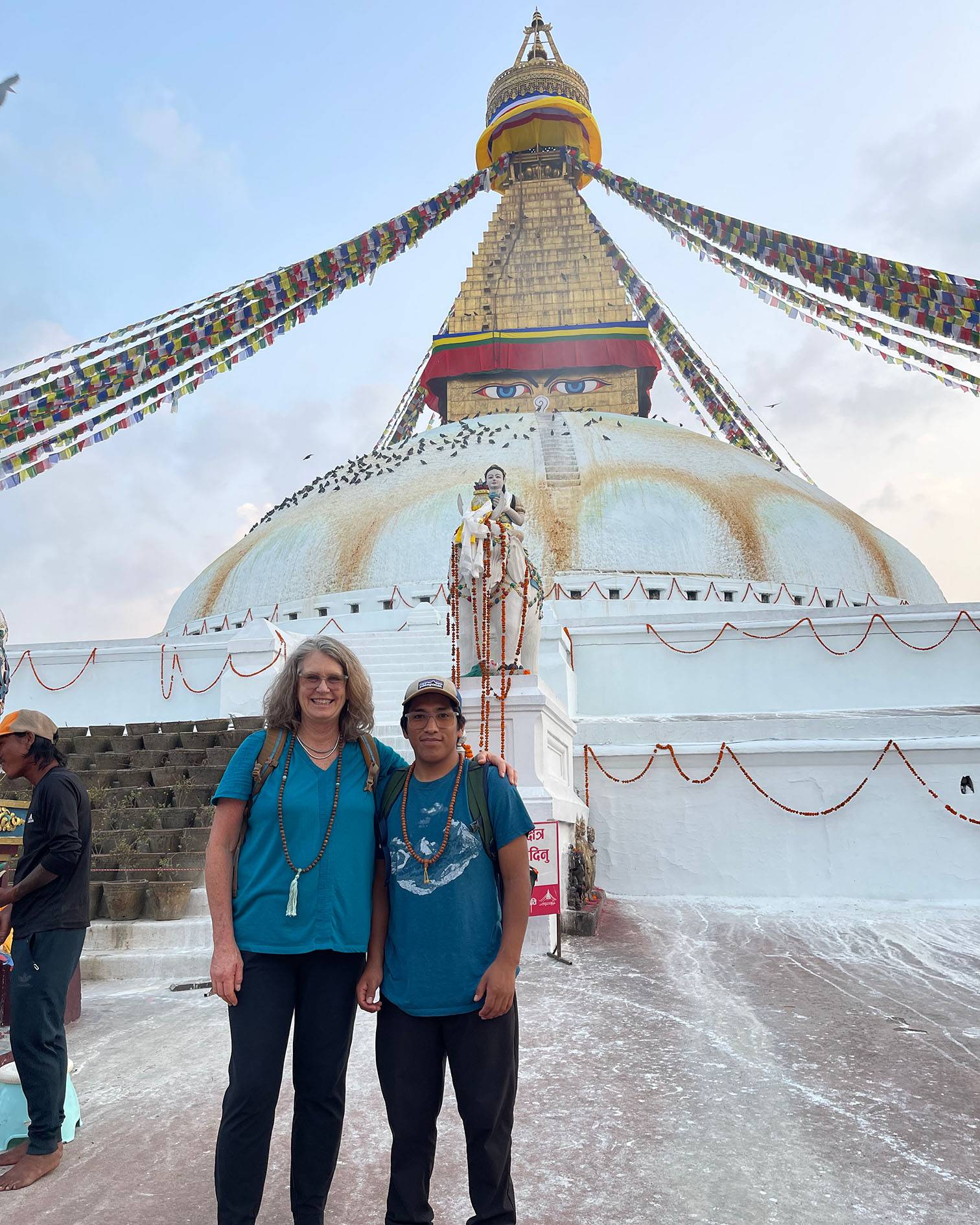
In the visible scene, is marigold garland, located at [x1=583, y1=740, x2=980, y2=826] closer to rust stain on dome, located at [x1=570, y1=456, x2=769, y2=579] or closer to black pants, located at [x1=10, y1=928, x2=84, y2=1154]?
black pants, located at [x1=10, y1=928, x2=84, y2=1154]

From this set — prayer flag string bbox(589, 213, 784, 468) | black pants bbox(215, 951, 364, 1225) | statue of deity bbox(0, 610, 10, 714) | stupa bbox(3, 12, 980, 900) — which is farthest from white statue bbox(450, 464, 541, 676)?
prayer flag string bbox(589, 213, 784, 468)

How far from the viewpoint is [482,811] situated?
233 centimetres

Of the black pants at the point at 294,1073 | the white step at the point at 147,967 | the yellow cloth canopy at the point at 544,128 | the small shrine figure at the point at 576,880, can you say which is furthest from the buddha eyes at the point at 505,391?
the black pants at the point at 294,1073

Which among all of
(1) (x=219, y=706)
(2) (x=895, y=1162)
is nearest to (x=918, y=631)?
(1) (x=219, y=706)

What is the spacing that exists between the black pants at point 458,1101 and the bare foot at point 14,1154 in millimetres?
1394

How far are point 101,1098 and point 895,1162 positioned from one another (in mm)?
2832

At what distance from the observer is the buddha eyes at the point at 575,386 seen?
79.6 ft

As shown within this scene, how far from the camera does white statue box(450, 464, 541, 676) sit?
745 centimetres

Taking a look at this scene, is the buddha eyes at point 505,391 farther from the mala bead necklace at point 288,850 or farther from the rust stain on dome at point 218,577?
the mala bead necklace at point 288,850

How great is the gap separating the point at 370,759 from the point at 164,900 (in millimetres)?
4246

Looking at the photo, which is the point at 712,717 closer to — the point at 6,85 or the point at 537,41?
the point at 6,85

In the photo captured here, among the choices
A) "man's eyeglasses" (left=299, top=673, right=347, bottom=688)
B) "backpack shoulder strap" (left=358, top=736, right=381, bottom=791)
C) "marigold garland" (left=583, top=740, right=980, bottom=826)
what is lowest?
"marigold garland" (left=583, top=740, right=980, bottom=826)

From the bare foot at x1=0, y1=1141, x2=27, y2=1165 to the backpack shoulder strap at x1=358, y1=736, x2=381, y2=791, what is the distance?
1.69m

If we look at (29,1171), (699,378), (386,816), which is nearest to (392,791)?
(386,816)
